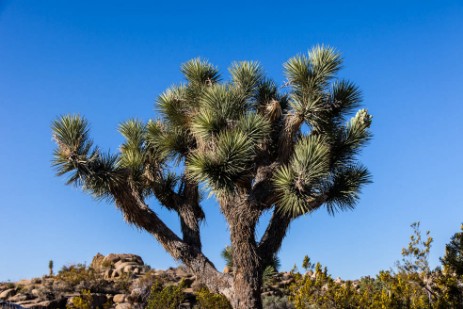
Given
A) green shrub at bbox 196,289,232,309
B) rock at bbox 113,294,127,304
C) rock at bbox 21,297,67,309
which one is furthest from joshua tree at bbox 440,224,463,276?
rock at bbox 21,297,67,309

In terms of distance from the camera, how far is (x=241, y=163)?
1138cm

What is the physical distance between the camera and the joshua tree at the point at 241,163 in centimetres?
1136

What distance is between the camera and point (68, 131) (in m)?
12.0

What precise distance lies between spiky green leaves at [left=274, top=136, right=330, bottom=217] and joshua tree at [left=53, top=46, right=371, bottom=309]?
2 cm

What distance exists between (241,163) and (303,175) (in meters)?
1.33

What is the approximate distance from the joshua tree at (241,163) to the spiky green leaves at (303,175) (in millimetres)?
21

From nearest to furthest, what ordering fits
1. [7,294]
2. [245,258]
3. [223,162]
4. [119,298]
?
[223,162], [245,258], [119,298], [7,294]

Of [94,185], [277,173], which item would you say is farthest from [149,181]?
[277,173]

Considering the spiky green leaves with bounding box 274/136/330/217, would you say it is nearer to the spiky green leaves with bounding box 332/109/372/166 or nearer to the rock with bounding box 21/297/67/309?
the spiky green leaves with bounding box 332/109/372/166

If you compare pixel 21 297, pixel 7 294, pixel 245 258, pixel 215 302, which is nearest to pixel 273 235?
pixel 245 258

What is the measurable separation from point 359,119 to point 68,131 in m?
6.53

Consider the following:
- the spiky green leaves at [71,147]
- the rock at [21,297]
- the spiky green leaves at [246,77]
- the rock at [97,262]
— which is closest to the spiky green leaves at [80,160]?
the spiky green leaves at [71,147]

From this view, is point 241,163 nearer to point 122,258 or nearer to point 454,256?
point 454,256

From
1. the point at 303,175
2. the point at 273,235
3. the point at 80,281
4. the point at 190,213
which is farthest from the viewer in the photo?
the point at 80,281
